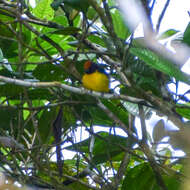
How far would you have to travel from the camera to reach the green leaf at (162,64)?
158cm

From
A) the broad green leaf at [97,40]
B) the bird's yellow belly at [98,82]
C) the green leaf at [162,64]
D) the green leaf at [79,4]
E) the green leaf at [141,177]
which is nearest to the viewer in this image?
the green leaf at [162,64]

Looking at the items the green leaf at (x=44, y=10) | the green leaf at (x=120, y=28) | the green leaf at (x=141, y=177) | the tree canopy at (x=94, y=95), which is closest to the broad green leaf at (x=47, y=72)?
the tree canopy at (x=94, y=95)

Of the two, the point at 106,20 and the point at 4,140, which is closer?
the point at 106,20

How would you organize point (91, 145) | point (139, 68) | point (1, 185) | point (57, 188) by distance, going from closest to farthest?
point (1, 185) → point (57, 188) → point (139, 68) → point (91, 145)

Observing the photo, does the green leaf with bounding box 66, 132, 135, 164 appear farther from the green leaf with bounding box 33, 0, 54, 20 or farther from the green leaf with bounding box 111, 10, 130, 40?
the green leaf with bounding box 33, 0, 54, 20

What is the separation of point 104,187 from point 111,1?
119cm

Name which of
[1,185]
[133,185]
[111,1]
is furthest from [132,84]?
[111,1]

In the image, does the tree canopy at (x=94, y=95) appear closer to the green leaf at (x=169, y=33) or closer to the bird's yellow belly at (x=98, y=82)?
the green leaf at (x=169, y=33)

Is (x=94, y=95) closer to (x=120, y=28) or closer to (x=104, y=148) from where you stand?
(x=104, y=148)

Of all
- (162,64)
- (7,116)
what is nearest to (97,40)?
(7,116)

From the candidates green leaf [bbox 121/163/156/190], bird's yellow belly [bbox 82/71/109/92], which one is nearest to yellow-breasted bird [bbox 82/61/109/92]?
bird's yellow belly [bbox 82/71/109/92]

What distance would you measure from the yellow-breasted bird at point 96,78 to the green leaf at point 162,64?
0.76 metres

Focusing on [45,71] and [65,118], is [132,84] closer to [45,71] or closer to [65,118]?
[45,71]

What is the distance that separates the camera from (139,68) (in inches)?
77.3
